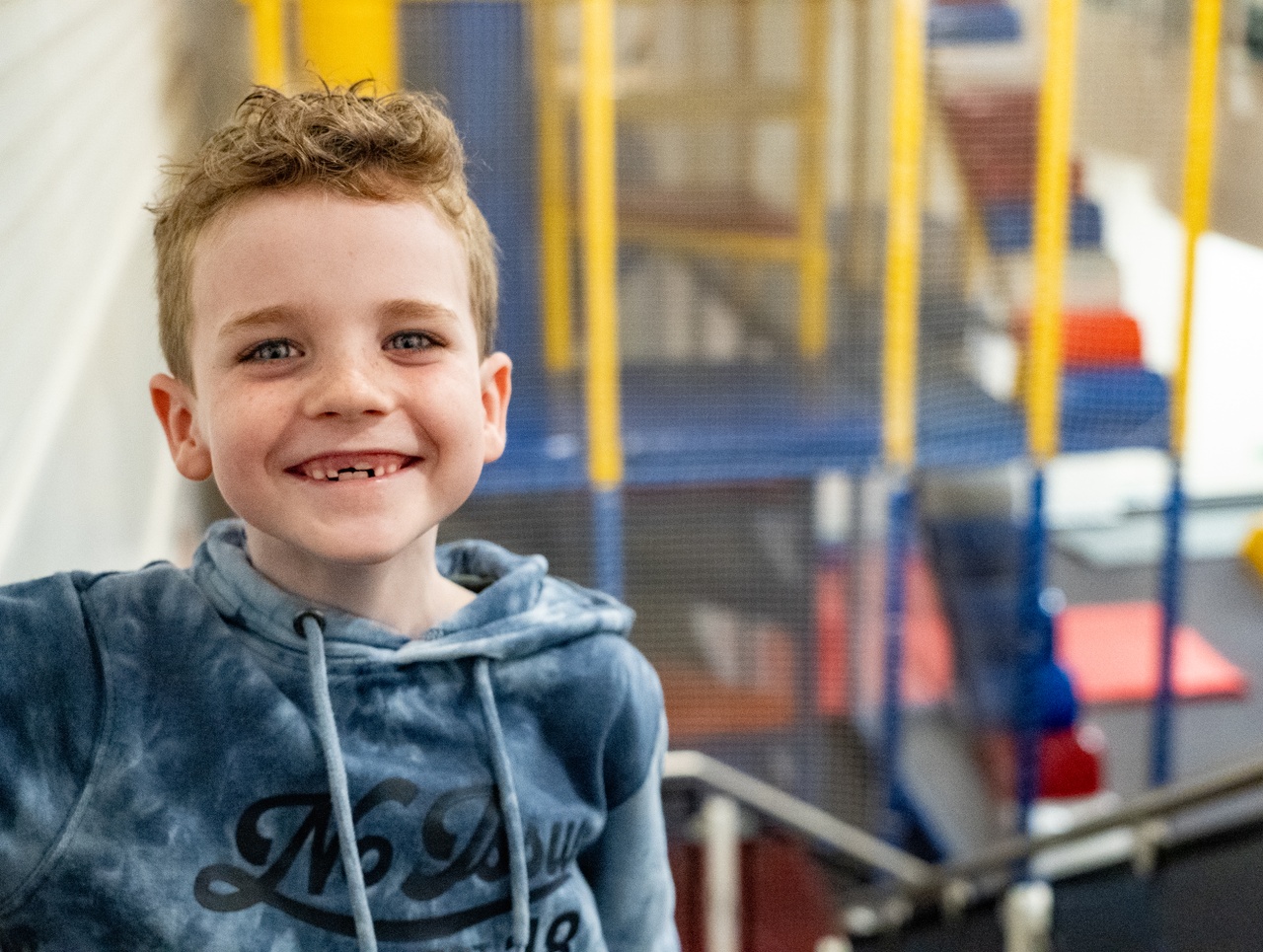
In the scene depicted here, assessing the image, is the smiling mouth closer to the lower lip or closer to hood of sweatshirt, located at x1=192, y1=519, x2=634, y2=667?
the lower lip

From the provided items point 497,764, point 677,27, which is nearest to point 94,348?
point 497,764

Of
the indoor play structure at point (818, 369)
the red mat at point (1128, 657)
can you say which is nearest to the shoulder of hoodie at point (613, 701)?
the indoor play structure at point (818, 369)

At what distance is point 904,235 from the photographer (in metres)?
4.71

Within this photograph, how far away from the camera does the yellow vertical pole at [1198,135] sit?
4.68 m

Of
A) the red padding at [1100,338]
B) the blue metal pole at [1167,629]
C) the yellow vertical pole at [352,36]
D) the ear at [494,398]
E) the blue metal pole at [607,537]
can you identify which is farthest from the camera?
the red padding at [1100,338]

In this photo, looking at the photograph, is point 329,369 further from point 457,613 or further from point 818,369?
point 818,369

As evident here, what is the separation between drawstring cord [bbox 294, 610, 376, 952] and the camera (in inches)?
41.3

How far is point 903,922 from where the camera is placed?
4.78 meters

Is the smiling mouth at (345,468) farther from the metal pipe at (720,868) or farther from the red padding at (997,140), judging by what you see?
the red padding at (997,140)

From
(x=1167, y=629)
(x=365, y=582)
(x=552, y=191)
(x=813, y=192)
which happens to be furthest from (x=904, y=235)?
(x=365, y=582)

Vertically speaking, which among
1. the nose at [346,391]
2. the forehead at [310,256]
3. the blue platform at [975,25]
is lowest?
the nose at [346,391]

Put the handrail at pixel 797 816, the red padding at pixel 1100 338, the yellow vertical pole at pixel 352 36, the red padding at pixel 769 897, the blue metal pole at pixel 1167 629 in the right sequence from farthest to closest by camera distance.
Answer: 1. the red padding at pixel 1100 338
2. the blue metal pole at pixel 1167 629
3. the yellow vertical pole at pixel 352 36
4. the red padding at pixel 769 897
5. the handrail at pixel 797 816

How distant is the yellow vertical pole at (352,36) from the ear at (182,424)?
3369 millimetres

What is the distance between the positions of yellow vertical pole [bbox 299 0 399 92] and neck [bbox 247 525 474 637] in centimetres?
342
